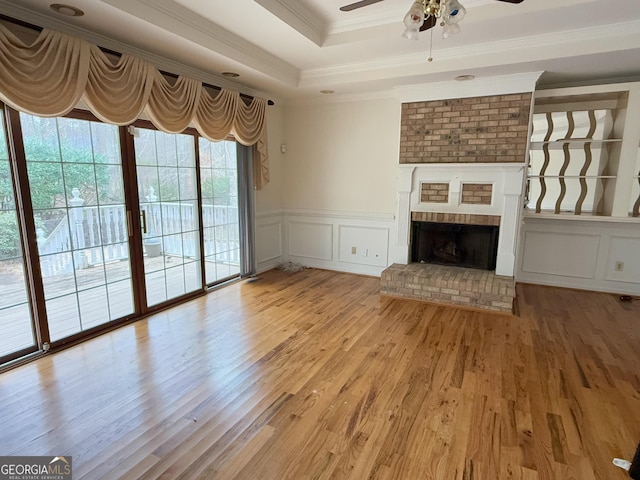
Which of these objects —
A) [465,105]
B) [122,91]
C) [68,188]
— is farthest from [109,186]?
[465,105]

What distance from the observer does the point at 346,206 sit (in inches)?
206

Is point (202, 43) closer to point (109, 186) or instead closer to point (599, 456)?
point (109, 186)

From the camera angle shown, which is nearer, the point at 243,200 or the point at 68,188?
the point at 68,188

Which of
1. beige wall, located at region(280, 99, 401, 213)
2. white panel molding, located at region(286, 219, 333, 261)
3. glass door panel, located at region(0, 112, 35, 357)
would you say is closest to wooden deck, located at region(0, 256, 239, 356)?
glass door panel, located at region(0, 112, 35, 357)

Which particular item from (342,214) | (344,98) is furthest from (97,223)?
(344,98)

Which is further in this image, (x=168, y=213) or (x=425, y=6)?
(x=168, y=213)

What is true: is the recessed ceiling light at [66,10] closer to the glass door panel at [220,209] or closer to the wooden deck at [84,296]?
the glass door panel at [220,209]

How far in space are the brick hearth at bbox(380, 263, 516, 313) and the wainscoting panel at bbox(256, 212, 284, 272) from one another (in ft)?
6.50

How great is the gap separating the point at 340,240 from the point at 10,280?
3.83m

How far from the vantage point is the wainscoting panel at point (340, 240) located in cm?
506

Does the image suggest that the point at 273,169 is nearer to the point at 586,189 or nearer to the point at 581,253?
the point at 586,189

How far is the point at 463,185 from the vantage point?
14.0ft

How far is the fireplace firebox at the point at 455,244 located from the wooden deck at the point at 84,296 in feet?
10.1

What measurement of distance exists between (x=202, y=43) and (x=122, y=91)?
796mm
